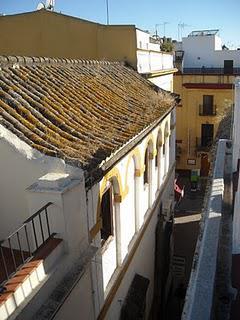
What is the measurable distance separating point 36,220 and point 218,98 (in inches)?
953

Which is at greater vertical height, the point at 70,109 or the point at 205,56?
the point at 205,56

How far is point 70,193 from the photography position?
552 cm

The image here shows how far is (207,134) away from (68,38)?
16.5 meters

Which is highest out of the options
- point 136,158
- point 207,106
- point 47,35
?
point 47,35

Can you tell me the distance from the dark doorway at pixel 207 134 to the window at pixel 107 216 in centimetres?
2105

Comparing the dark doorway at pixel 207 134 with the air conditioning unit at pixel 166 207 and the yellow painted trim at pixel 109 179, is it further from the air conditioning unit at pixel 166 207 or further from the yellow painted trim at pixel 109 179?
the yellow painted trim at pixel 109 179

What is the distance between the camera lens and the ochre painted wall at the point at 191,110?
27.1 meters

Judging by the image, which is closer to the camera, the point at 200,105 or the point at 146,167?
the point at 146,167

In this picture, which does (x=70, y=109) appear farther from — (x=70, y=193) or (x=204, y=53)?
(x=204, y=53)

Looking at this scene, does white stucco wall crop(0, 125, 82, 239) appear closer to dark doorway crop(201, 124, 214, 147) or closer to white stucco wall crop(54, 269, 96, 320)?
white stucco wall crop(54, 269, 96, 320)

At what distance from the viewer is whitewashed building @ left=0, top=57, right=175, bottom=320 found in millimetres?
5293

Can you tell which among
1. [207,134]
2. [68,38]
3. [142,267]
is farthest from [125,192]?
[207,134]

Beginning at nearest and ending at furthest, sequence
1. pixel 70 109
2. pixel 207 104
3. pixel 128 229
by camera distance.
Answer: pixel 70 109, pixel 128 229, pixel 207 104

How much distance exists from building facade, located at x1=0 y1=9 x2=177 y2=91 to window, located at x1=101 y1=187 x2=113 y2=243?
841cm
